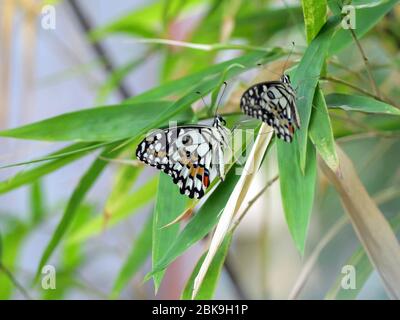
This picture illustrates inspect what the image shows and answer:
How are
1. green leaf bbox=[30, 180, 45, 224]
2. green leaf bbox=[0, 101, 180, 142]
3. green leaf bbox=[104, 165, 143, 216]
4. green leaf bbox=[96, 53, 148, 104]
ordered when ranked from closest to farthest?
green leaf bbox=[0, 101, 180, 142], green leaf bbox=[104, 165, 143, 216], green leaf bbox=[96, 53, 148, 104], green leaf bbox=[30, 180, 45, 224]

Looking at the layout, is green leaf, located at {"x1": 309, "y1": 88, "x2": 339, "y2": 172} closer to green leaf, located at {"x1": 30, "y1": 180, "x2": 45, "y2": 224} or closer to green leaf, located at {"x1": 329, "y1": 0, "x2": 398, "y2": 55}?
green leaf, located at {"x1": 329, "y1": 0, "x2": 398, "y2": 55}

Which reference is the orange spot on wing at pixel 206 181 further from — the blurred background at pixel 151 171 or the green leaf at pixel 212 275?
the blurred background at pixel 151 171

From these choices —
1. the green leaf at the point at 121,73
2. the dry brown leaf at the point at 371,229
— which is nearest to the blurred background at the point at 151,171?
the green leaf at the point at 121,73

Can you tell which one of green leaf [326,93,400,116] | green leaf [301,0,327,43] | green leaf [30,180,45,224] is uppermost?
green leaf [30,180,45,224]

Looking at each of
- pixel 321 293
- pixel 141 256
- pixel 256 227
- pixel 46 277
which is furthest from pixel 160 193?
pixel 256 227

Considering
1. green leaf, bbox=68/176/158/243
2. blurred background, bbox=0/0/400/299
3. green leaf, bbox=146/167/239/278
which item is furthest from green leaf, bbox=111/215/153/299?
green leaf, bbox=146/167/239/278
